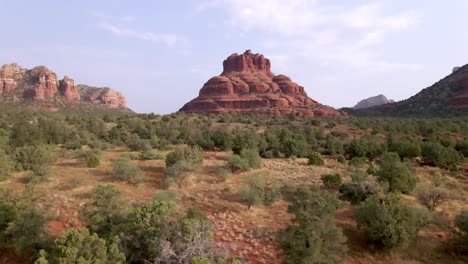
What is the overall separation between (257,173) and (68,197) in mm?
11225

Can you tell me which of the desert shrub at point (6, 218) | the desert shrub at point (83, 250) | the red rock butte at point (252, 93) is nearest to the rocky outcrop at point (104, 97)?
the red rock butte at point (252, 93)

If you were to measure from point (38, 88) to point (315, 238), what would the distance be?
371 ft

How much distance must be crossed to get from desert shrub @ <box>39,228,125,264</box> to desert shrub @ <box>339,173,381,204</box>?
12.2m

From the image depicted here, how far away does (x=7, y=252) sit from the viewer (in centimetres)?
1020

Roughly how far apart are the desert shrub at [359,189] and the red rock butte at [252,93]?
2993 inches

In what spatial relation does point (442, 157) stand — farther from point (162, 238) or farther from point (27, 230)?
point (27, 230)

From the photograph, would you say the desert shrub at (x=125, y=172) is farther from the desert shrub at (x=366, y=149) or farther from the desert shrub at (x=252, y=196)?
the desert shrub at (x=366, y=149)

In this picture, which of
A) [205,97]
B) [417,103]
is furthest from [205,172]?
[417,103]

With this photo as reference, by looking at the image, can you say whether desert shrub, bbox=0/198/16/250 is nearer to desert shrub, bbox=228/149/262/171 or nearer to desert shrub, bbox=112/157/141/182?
desert shrub, bbox=112/157/141/182

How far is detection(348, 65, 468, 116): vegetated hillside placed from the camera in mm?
88250

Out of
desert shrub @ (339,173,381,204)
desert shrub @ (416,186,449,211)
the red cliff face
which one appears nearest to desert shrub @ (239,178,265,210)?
desert shrub @ (339,173,381,204)

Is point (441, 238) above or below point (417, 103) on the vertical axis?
below

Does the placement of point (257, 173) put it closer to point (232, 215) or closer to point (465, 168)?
point (232, 215)

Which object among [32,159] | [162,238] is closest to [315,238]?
[162,238]
